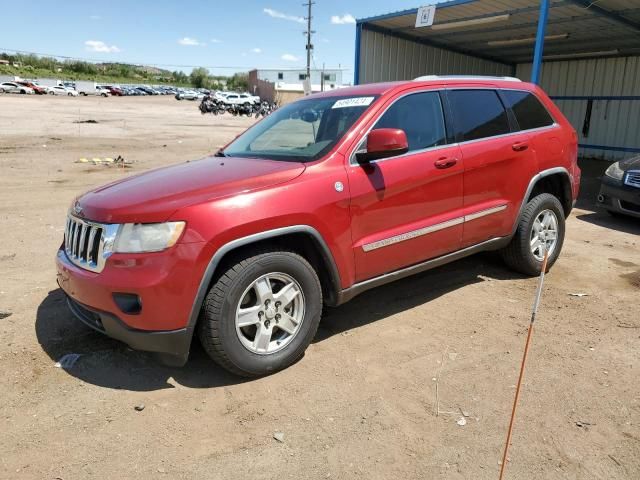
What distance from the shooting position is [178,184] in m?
3.15

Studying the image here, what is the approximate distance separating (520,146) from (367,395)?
271cm

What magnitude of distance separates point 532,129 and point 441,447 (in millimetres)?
3252

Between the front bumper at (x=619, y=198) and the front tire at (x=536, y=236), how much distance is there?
120 inches

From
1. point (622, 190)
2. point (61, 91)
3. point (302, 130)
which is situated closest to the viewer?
point (302, 130)

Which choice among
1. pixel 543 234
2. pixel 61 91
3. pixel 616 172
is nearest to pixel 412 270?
pixel 543 234

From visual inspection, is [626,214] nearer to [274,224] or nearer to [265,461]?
[274,224]

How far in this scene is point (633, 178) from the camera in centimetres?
733

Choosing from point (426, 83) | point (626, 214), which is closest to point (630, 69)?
point (626, 214)

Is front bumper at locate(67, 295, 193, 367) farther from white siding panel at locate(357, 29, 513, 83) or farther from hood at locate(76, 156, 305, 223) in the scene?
white siding panel at locate(357, 29, 513, 83)

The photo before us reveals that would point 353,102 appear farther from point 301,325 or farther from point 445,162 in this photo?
point 301,325

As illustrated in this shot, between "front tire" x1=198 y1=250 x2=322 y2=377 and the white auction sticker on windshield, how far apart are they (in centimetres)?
132

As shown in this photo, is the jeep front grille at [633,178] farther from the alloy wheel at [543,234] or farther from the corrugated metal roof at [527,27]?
the corrugated metal roof at [527,27]

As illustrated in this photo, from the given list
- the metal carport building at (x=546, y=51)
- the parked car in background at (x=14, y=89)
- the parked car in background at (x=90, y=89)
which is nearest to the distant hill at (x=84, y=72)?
the parked car in background at (x=90, y=89)

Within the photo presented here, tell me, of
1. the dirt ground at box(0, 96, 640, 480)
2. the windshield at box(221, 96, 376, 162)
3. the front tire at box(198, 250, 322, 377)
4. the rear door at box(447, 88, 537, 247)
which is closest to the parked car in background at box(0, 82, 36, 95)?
the dirt ground at box(0, 96, 640, 480)
